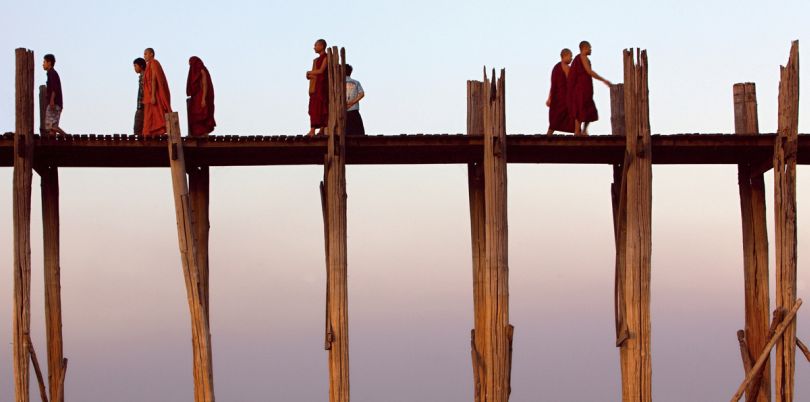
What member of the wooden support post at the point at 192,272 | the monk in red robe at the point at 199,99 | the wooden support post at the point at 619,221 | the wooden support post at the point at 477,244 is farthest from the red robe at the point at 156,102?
the wooden support post at the point at 619,221

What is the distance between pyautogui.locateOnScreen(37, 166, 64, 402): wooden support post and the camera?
2758 cm

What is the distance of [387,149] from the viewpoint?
27.4 m

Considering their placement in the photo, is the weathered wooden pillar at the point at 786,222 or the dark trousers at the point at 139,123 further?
the dark trousers at the point at 139,123

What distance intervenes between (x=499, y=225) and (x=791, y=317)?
3.88 metres

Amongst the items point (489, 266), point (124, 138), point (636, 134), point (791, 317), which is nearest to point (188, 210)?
point (124, 138)

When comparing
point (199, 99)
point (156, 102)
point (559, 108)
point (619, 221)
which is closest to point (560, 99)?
point (559, 108)

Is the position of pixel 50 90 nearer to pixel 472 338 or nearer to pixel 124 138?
pixel 124 138

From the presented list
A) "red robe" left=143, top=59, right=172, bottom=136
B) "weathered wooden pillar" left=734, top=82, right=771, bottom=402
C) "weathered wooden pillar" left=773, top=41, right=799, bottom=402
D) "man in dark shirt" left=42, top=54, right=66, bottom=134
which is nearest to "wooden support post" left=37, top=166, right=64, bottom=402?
"man in dark shirt" left=42, top=54, right=66, bottom=134

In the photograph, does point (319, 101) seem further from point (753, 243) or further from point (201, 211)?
point (753, 243)

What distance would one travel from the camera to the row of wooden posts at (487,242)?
87.6 feet

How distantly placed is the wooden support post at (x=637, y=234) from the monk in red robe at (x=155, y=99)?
19.5 feet

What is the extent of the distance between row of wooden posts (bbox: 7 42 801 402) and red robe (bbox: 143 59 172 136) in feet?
2.35

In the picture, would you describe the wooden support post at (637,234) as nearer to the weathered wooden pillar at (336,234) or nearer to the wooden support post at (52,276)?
the weathered wooden pillar at (336,234)

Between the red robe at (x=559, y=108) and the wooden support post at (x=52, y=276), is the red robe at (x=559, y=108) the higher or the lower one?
the higher one
